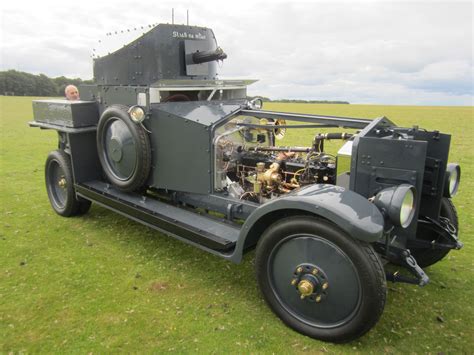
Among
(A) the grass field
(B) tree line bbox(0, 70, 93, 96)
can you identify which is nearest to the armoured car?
(A) the grass field

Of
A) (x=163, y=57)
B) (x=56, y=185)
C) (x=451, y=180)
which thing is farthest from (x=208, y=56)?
(x=56, y=185)

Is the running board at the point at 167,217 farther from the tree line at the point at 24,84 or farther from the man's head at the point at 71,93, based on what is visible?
the tree line at the point at 24,84

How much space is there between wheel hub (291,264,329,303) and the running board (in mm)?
745

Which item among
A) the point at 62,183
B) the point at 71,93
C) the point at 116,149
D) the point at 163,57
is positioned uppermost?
the point at 163,57

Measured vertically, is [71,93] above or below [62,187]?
above

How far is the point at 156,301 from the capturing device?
11.7 feet

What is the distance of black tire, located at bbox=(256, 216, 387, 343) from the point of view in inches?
107

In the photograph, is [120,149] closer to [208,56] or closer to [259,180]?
[208,56]

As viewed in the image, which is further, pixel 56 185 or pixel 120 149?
pixel 56 185

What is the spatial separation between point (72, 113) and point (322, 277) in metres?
3.88

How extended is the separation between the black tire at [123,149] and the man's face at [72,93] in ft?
5.10

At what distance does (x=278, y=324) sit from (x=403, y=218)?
1.32 meters

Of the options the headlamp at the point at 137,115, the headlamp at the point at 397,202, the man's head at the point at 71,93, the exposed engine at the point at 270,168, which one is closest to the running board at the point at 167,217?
the exposed engine at the point at 270,168

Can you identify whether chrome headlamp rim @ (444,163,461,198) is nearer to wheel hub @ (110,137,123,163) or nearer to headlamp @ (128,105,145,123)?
headlamp @ (128,105,145,123)
